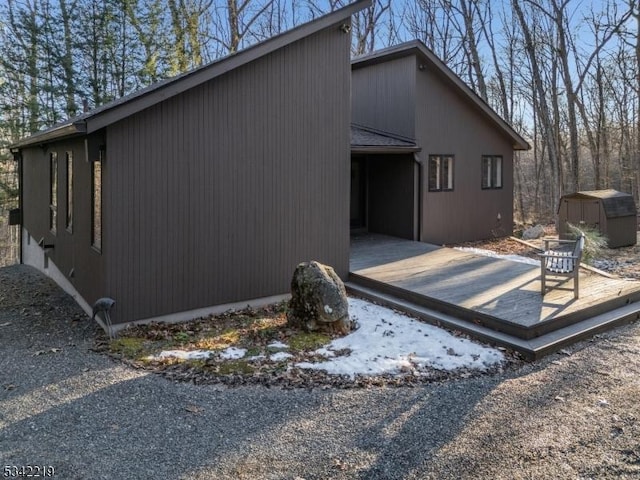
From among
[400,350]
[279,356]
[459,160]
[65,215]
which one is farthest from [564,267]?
[65,215]

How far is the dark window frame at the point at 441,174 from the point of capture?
11727mm

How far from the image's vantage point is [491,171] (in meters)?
13.3

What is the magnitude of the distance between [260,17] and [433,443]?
2077cm

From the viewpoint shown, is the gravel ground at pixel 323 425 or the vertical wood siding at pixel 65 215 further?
the vertical wood siding at pixel 65 215

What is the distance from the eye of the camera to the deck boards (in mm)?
6492

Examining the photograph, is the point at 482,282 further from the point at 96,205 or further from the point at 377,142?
the point at 96,205

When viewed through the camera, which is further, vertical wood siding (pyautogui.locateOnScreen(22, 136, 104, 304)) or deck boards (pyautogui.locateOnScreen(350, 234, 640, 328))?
vertical wood siding (pyautogui.locateOnScreen(22, 136, 104, 304))

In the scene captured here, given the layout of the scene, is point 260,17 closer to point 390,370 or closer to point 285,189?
point 285,189

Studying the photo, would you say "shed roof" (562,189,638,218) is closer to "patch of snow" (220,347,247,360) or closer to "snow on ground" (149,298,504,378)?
"snow on ground" (149,298,504,378)

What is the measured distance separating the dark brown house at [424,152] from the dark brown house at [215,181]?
2.77 m

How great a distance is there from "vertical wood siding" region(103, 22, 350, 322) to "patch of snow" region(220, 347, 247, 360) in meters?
1.40

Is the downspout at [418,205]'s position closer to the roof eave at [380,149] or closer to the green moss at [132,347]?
the roof eave at [380,149]

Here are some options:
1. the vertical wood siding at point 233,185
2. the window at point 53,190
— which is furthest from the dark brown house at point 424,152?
the window at point 53,190

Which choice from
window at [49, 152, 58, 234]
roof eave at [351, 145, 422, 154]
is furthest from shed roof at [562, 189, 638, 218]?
window at [49, 152, 58, 234]
